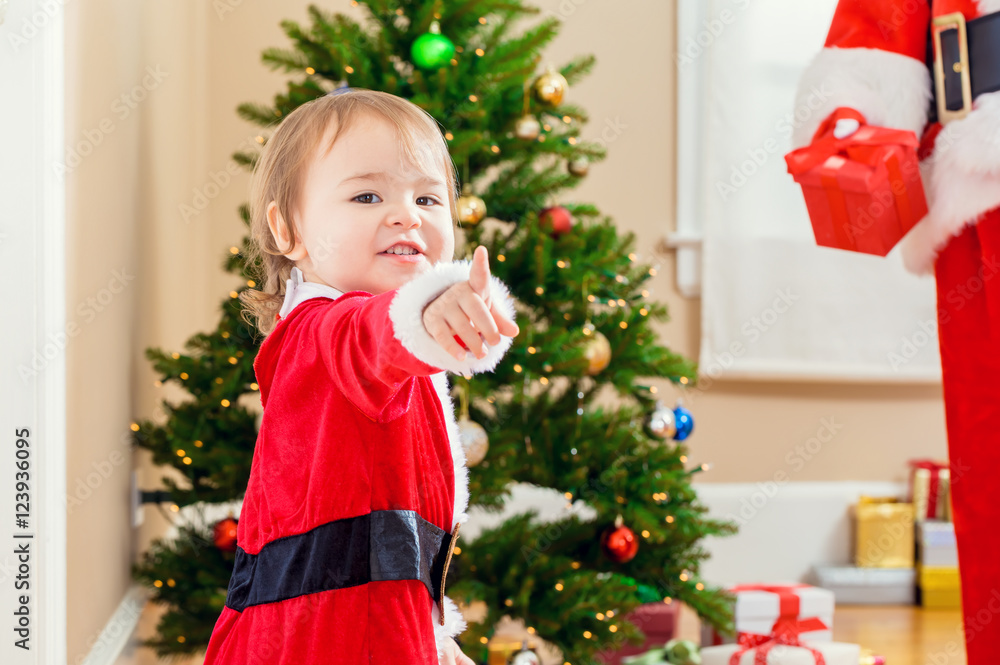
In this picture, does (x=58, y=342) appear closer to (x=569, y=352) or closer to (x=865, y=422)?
(x=569, y=352)

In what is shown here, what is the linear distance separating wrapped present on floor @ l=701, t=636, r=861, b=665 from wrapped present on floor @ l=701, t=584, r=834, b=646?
2 cm

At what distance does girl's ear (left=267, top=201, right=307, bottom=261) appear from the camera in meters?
0.81

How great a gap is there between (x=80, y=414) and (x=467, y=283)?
2.87ft

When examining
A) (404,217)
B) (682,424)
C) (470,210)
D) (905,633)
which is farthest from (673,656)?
(404,217)

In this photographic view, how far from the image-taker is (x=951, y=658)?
1.87 m

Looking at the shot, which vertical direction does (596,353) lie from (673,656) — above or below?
above

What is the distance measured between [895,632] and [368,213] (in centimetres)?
183

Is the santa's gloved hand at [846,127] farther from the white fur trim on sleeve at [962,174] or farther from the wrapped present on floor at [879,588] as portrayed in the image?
the wrapped present on floor at [879,588]

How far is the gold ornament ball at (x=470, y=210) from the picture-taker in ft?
4.79

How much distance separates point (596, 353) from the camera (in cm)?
149

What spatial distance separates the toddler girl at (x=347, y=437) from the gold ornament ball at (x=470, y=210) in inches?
24.9

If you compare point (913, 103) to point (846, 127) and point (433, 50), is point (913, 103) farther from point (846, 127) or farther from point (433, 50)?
point (433, 50)

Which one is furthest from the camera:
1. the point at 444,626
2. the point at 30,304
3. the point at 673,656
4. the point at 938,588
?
the point at 938,588

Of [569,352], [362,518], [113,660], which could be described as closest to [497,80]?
[569,352]
